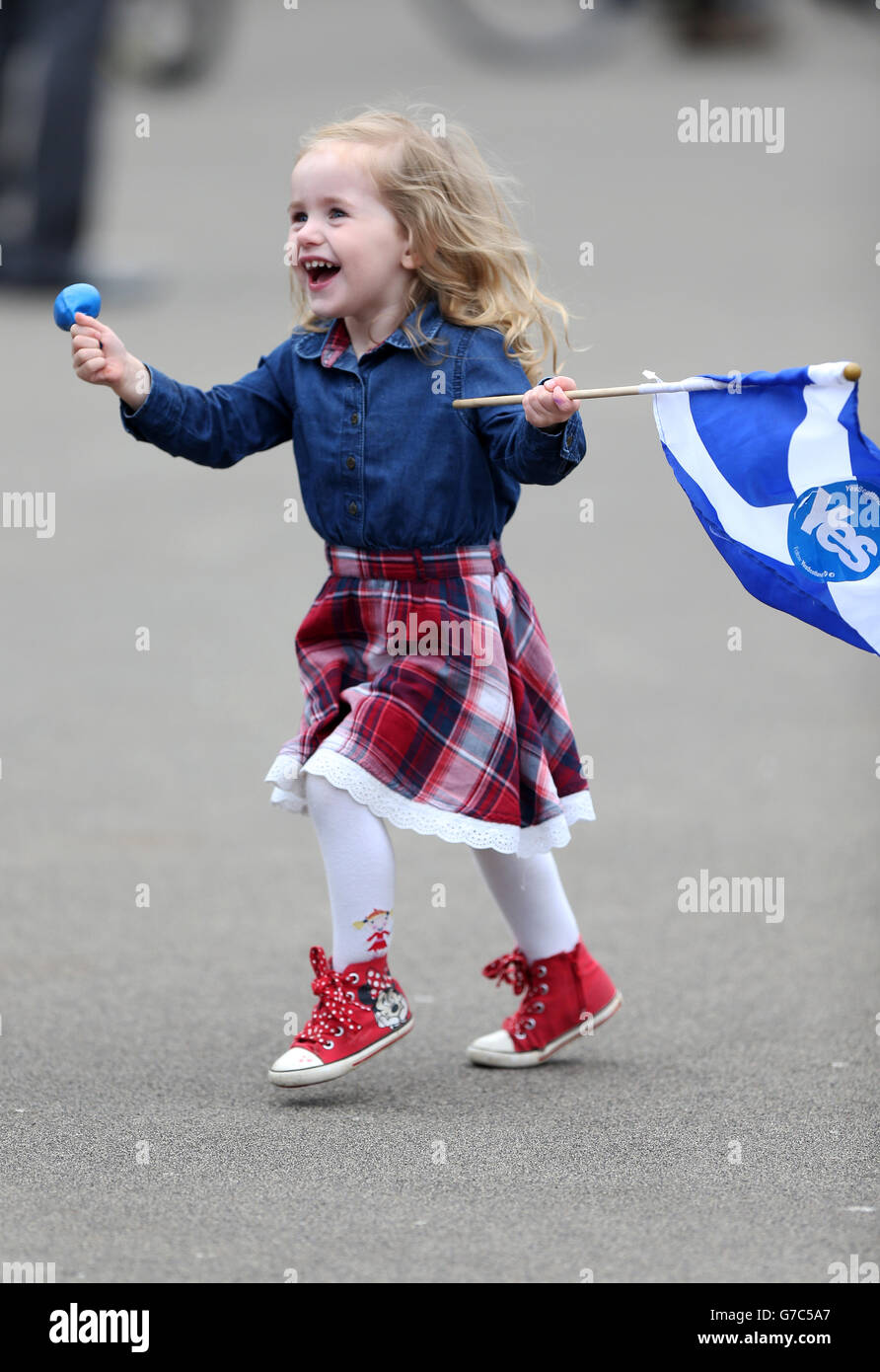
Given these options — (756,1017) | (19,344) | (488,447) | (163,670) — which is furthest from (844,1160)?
(19,344)

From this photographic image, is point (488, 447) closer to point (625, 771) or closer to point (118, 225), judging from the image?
point (625, 771)

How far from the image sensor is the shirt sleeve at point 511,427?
125 inches

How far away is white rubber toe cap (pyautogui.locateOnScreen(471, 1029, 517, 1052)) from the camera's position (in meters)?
3.64

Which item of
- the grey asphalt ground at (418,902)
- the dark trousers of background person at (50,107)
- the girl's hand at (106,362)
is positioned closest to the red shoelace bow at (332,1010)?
the grey asphalt ground at (418,902)

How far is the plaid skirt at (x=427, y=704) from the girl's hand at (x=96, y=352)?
47cm

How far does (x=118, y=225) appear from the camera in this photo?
47.3 feet

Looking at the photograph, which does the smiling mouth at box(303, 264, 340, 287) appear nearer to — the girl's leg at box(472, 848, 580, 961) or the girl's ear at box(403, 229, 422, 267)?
the girl's ear at box(403, 229, 422, 267)

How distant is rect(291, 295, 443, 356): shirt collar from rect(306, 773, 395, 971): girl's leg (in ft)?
2.40

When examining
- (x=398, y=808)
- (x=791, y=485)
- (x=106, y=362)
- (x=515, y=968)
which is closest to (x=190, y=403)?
(x=106, y=362)

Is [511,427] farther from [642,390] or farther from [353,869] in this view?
[353,869]

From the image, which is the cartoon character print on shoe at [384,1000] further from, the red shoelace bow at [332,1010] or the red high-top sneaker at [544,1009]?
the red high-top sneaker at [544,1009]

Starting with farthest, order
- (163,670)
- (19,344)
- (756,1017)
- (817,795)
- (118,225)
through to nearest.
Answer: (118,225) → (19,344) → (163,670) → (817,795) → (756,1017)

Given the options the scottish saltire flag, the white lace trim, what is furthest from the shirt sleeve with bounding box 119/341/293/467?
the scottish saltire flag
